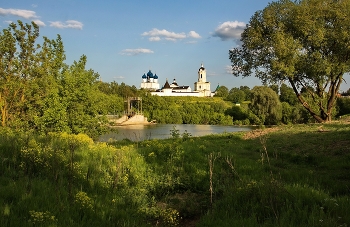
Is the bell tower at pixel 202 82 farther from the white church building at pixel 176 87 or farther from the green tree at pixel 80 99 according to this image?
the green tree at pixel 80 99

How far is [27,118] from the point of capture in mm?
16734

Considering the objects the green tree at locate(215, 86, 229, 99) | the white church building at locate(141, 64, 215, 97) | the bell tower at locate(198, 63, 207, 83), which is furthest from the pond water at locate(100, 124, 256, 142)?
the bell tower at locate(198, 63, 207, 83)

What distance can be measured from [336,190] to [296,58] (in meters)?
13.0

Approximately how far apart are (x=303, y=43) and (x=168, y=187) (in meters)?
15.0

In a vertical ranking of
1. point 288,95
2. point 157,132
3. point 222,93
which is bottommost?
point 157,132

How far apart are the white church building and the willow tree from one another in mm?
109276

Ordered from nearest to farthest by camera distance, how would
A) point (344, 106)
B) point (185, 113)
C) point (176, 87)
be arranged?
1. point (344, 106)
2. point (185, 113)
3. point (176, 87)

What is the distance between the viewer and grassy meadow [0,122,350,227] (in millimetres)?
3984

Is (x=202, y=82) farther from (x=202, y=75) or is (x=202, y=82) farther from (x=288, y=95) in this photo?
(x=288, y=95)

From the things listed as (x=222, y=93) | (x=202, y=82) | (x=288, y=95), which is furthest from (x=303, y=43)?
(x=202, y=82)

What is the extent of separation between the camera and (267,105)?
56969 millimetres

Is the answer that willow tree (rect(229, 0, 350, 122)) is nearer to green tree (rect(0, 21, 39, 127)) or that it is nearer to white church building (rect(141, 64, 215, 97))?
green tree (rect(0, 21, 39, 127))

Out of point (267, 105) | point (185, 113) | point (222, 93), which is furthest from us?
point (222, 93)

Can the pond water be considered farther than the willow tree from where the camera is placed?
Yes
